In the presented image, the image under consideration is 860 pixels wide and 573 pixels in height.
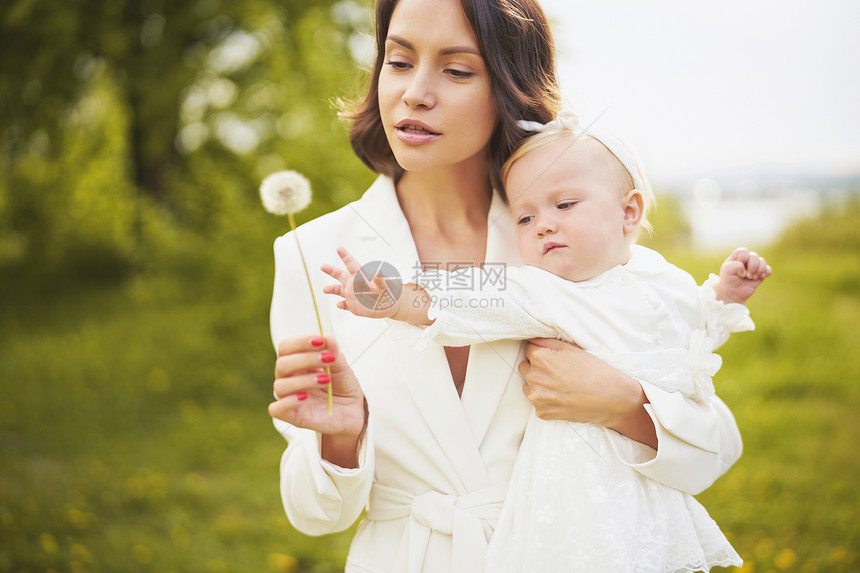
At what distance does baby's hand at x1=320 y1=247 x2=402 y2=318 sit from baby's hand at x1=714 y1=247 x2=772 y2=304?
965 millimetres

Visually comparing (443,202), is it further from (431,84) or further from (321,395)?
(321,395)

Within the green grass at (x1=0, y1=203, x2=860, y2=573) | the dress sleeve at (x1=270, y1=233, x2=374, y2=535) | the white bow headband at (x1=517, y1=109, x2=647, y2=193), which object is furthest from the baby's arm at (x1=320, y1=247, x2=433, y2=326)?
the green grass at (x1=0, y1=203, x2=860, y2=573)

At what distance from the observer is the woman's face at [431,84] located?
1752mm

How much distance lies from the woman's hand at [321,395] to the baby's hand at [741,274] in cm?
106

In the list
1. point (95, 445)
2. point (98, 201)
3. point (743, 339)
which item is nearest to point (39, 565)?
point (95, 445)

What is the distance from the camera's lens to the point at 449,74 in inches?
70.9

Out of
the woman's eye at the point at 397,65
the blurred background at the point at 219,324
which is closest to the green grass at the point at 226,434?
the blurred background at the point at 219,324

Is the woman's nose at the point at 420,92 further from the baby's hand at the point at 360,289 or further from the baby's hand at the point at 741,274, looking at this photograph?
the baby's hand at the point at 741,274

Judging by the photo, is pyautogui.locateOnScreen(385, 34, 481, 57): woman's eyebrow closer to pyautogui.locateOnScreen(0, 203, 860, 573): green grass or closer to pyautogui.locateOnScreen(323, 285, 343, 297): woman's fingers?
pyautogui.locateOnScreen(323, 285, 343, 297): woman's fingers

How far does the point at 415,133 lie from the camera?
1803 mm

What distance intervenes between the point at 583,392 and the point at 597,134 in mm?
693

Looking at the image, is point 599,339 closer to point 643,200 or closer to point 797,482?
point 643,200

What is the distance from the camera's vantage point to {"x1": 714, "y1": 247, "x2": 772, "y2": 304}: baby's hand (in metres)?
1.93

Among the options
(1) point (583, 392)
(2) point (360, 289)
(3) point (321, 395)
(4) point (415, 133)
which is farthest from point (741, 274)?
(3) point (321, 395)
